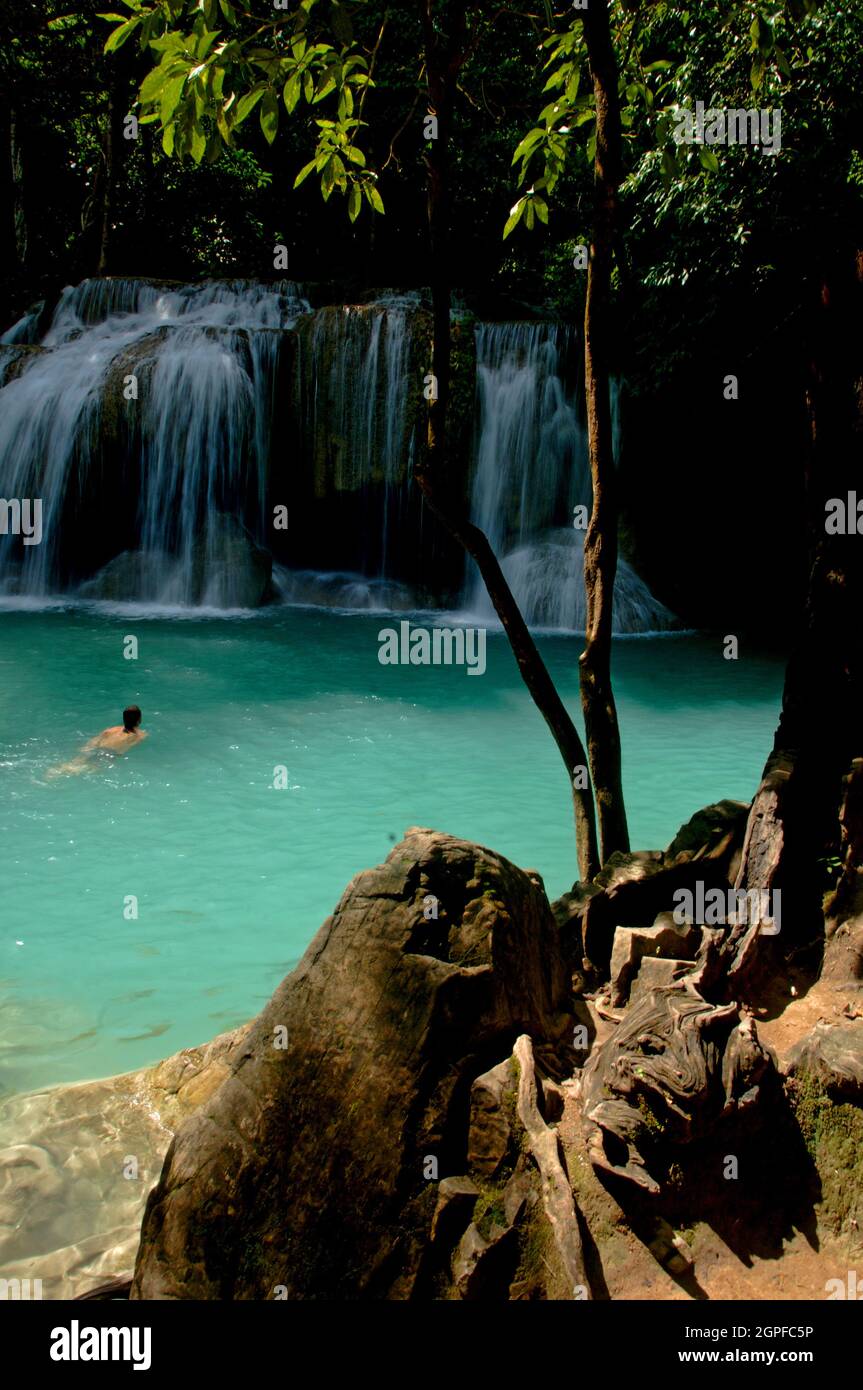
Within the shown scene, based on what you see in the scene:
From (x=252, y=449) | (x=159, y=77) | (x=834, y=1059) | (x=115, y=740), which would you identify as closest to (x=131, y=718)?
(x=115, y=740)

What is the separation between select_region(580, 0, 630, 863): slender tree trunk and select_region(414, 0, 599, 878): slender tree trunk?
0.13 metres

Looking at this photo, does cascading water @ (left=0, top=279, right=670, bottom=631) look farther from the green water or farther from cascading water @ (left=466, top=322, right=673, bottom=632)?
the green water

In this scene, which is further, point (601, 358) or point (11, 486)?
point (11, 486)

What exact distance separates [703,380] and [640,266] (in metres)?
1.99

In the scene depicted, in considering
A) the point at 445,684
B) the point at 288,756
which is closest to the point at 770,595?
the point at 445,684

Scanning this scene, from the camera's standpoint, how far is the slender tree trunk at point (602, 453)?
11.8ft

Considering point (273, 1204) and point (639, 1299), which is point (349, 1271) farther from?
point (639, 1299)

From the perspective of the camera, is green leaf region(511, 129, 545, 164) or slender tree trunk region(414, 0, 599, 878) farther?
slender tree trunk region(414, 0, 599, 878)

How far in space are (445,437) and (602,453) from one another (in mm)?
635

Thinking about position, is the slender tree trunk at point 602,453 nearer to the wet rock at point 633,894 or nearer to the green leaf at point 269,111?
the wet rock at point 633,894

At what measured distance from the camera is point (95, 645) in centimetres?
1283

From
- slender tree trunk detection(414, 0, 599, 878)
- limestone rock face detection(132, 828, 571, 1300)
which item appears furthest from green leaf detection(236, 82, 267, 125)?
limestone rock face detection(132, 828, 571, 1300)

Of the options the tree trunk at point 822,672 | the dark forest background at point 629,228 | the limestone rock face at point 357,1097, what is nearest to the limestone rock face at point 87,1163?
the limestone rock face at point 357,1097

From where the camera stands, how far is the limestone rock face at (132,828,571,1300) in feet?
7.83
